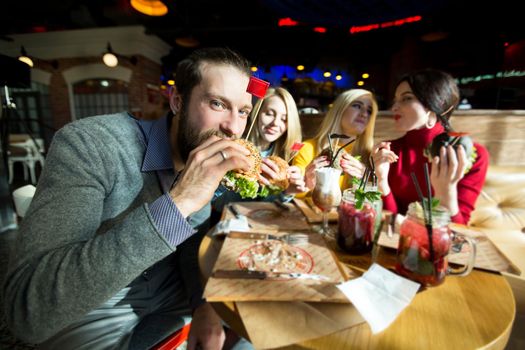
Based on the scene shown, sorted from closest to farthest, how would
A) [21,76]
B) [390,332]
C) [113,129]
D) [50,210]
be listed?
[390,332] → [50,210] → [113,129] → [21,76]

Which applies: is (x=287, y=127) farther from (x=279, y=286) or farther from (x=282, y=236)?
(x=279, y=286)

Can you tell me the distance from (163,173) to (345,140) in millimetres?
1035

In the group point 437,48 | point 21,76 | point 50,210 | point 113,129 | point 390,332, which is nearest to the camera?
point 390,332

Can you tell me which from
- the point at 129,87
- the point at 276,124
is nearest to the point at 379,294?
the point at 276,124

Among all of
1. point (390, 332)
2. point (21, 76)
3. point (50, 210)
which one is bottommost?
point (390, 332)

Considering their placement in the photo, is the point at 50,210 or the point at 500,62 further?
the point at 500,62

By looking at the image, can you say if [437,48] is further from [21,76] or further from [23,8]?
[23,8]

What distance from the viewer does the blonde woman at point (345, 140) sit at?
1.31m

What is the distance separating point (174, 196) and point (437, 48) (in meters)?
11.0

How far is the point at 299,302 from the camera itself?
0.82 metres

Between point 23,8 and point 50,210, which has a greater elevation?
point 23,8

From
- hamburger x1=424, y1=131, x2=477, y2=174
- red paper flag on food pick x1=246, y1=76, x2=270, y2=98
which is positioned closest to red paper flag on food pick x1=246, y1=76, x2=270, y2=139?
red paper flag on food pick x1=246, y1=76, x2=270, y2=98

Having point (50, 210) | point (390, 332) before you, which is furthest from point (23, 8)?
point (390, 332)

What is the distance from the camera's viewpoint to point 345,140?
1511mm
